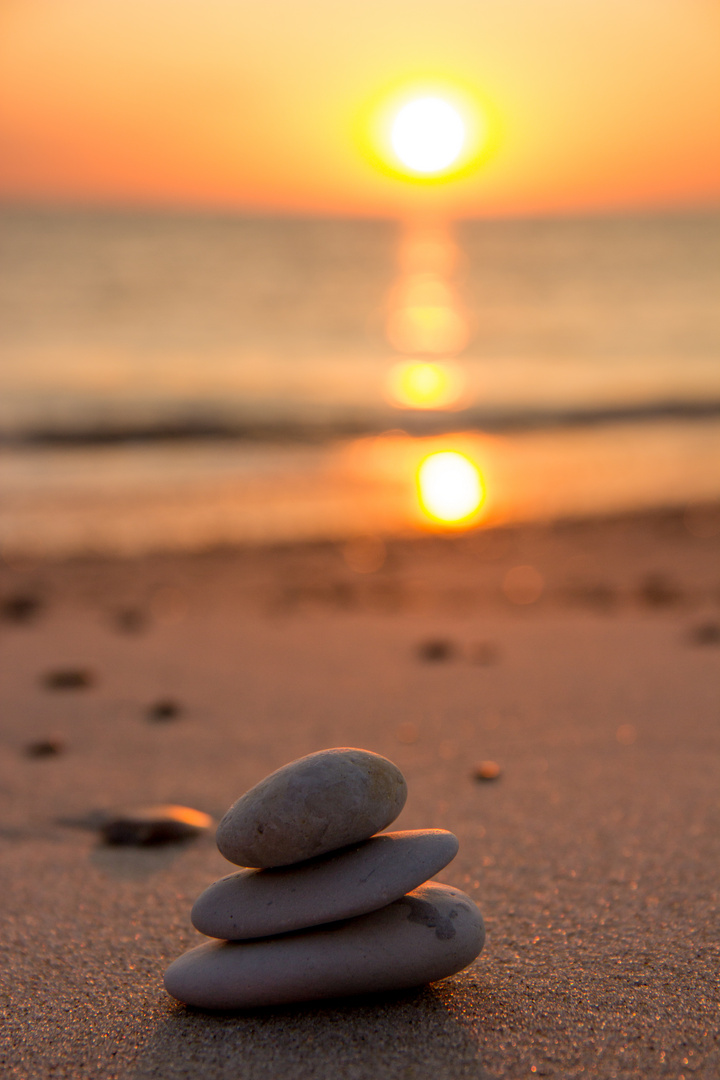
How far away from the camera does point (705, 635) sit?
388 centimetres

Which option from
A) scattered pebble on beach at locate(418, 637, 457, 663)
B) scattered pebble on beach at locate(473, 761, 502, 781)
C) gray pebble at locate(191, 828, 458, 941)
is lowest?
gray pebble at locate(191, 828, 458, 941)

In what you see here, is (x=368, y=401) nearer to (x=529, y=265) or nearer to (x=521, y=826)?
(x=521, y=826)

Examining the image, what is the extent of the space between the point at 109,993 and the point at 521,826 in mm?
1020

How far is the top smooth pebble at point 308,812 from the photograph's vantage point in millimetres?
1493

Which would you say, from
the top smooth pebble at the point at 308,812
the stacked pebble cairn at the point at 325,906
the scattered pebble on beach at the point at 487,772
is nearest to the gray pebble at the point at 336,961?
the stacked pebble cairn at the point at 325,906

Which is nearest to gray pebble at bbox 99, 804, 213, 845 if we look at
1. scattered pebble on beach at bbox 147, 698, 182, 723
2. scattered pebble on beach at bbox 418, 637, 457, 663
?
scattered pebble on beach at bbox 147, 698, 182, 723

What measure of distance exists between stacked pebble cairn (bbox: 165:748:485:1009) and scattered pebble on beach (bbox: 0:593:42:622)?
3.32 m

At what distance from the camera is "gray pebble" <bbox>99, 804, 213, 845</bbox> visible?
2213 millimetres

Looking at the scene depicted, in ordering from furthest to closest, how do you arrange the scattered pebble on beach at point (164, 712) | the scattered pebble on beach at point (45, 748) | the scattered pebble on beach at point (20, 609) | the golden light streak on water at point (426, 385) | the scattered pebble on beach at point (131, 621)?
the golden light streak on water at point (426, 385) → the scattered pebble on beach at point (20, 609) → the scattered pebble on beach at point (131, 621) → the scattered pebble on beach at point (164, 712) → the scattered pebble on beach at point (45, 748)

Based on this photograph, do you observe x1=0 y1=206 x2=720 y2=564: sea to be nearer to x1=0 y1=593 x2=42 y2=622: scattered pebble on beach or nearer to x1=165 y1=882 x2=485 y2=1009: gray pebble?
x1=0 y1=593 x2=42 y2=622: scattered pebble on beach

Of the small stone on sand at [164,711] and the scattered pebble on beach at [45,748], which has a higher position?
the small stone on sand at [164,711]

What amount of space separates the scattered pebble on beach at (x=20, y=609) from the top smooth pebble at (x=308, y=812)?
3.34 meters

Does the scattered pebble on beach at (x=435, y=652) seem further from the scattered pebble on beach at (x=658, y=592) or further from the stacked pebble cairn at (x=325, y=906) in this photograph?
the stacked pebble cairn at (x=325, y=906)

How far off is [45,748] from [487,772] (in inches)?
49.7
